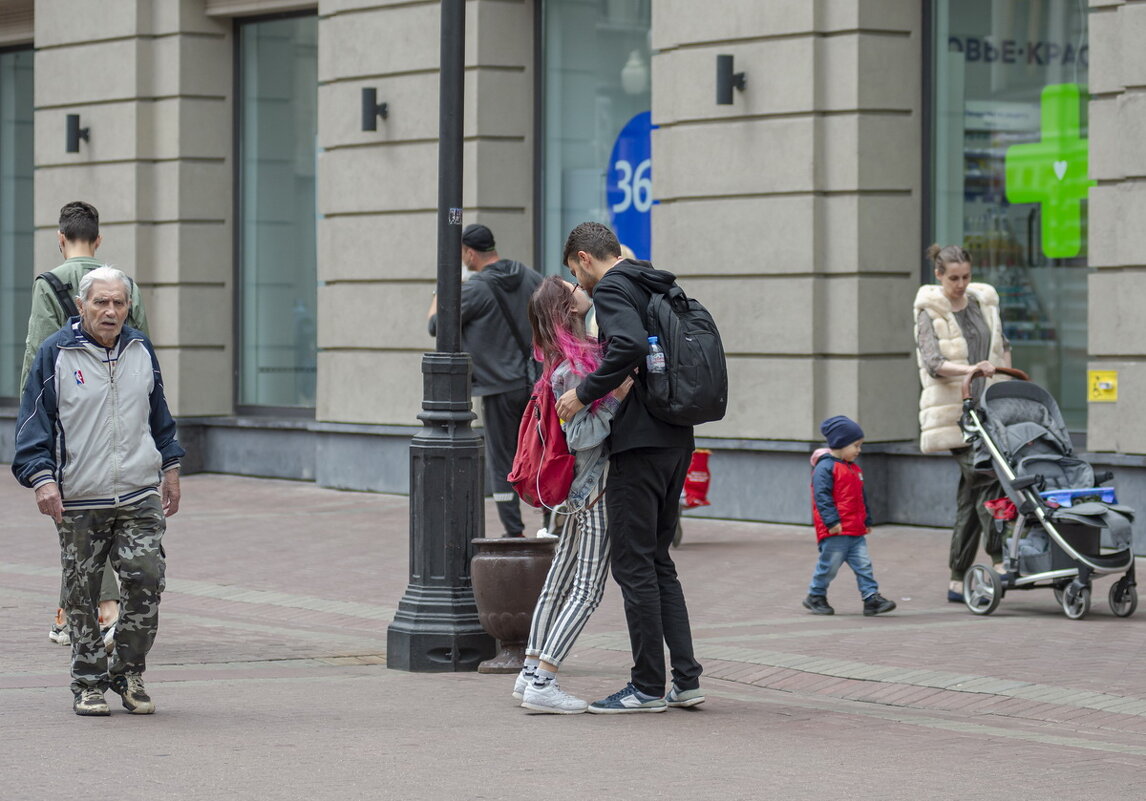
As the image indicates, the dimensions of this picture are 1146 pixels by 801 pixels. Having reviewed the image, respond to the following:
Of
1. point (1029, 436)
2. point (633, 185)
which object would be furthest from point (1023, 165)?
point (1029, 436)

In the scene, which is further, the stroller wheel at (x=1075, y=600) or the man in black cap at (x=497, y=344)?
the man in black cap at (x=497, y=344)

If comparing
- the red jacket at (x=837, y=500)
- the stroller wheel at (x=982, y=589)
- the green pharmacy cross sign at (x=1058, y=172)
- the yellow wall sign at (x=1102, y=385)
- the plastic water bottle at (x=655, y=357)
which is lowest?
the stroller wheel at (x=982, y=589)

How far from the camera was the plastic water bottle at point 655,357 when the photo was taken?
7480 mm

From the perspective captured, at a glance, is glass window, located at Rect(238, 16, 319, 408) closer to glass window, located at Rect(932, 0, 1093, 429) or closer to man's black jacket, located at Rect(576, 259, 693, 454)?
glass window, located at Rect(932, 0, 1093, 429)

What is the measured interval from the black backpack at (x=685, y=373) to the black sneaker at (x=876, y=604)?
3074 mm

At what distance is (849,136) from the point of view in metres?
14.0

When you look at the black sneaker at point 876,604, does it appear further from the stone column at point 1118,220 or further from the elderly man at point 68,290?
the elderly man at point 68,290

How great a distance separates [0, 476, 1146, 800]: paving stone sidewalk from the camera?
6340mm

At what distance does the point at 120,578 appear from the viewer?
24.5ft

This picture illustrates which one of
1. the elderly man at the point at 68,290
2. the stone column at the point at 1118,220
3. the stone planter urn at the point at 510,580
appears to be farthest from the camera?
the stone column at the point at 1118,220

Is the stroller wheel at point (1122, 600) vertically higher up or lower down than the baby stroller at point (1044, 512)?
lower down

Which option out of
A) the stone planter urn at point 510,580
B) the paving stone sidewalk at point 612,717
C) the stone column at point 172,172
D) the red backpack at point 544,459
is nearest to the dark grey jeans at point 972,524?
the paving stone sidewalk at point 612,717

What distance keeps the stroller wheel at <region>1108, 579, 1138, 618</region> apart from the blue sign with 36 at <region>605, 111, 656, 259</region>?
21.8 ft

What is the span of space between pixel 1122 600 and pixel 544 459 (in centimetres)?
399
